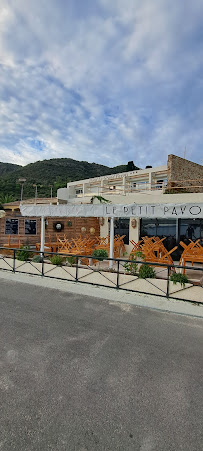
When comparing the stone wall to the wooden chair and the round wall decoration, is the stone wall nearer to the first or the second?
the round wall decoration

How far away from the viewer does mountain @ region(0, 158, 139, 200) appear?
191 feet

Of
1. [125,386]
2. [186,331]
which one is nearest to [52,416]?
[125,386]

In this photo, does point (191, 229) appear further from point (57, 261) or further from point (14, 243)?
point (14, 243)

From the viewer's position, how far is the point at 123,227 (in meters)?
13.7

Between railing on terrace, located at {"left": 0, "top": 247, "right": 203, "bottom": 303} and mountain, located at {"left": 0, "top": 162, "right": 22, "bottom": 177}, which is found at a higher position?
mountain, located at {"left": 0, "top": 162, "right": 22, "bottom": 177}

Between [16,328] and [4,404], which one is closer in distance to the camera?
[4,404]

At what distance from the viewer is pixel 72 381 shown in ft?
9.98

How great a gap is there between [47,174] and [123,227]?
66.1 metres

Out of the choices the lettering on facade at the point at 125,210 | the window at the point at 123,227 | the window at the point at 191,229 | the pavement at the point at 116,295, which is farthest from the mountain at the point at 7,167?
the pavement at the point at 116,295

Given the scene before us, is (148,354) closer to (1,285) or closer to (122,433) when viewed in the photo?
(122,433)

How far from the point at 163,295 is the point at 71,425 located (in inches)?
181

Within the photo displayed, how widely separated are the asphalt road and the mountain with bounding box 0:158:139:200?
2042 inches

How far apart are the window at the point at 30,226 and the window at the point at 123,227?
17.6 feet

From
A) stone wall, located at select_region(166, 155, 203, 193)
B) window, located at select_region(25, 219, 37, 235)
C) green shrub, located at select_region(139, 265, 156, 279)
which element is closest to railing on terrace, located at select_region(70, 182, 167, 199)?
stone wall, located at select_region(166, 155, 203, 193)
